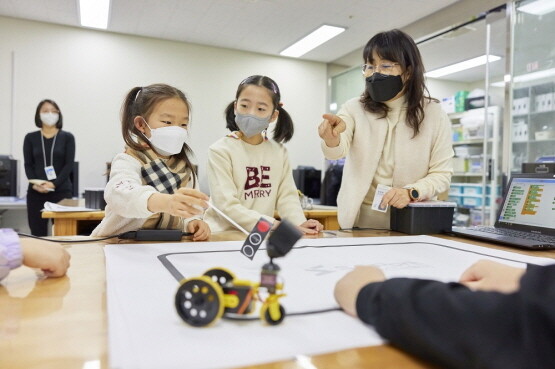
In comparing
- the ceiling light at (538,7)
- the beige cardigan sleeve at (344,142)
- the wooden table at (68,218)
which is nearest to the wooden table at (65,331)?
the beige cardigan sleeve at (344,142)

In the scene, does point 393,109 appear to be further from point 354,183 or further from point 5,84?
point 5,84

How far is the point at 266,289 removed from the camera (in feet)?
1.55

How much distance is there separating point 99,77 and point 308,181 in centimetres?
297

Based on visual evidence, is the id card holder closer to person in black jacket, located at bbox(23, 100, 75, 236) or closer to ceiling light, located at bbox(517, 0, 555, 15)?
person in black jacket, located at bbox(23, 100, 75, 236)

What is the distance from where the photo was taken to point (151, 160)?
4.14 feet

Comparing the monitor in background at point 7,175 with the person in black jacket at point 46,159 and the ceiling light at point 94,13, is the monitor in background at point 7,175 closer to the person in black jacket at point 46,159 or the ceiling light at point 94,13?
the person in black jacket at point 46,159

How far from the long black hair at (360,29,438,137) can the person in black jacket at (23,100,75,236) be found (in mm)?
3140

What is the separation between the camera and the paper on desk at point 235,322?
0.40m

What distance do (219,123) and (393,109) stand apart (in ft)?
14.7

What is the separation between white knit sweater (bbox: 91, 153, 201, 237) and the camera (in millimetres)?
1004

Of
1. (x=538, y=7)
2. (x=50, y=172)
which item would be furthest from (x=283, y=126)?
(x=538, y=7)

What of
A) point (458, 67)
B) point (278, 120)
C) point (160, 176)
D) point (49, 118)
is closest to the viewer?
point (160, 176)

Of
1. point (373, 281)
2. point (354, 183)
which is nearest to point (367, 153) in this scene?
point (354, 183)

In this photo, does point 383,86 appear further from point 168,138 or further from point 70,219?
point 70,219
